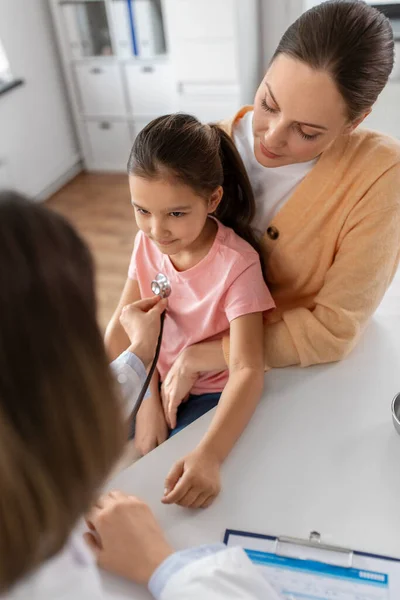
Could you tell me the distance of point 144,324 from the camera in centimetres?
108

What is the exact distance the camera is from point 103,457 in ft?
1.48

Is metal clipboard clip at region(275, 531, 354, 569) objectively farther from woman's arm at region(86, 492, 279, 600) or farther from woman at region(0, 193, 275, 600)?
woman at region(0, 193, 275, 600)

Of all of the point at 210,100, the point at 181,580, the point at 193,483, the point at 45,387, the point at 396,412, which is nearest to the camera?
the point at 45,387

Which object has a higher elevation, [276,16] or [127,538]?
[276,16]

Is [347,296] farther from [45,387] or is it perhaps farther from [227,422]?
[45,387]

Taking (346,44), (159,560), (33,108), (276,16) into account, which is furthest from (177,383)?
(33,108)

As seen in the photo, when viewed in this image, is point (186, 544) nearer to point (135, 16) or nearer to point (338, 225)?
point (338, 225)

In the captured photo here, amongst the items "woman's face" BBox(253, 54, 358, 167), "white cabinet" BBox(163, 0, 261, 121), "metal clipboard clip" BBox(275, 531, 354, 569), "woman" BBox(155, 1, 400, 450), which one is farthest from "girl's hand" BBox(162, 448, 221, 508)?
"white cabinet" BBox(163, 0, 261, 121)

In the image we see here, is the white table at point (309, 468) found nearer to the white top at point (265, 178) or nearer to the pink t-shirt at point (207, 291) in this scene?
the pink t-shirt at point (207, 291)

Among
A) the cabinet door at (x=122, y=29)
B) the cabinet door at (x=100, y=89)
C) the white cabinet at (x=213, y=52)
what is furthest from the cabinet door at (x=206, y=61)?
the cabinet door at (x=100, y=89)

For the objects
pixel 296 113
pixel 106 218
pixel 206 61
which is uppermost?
pixel 296 113

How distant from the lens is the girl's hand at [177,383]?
3.68ft

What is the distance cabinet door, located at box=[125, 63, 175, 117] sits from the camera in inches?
123

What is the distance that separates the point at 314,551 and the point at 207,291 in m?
0.51
